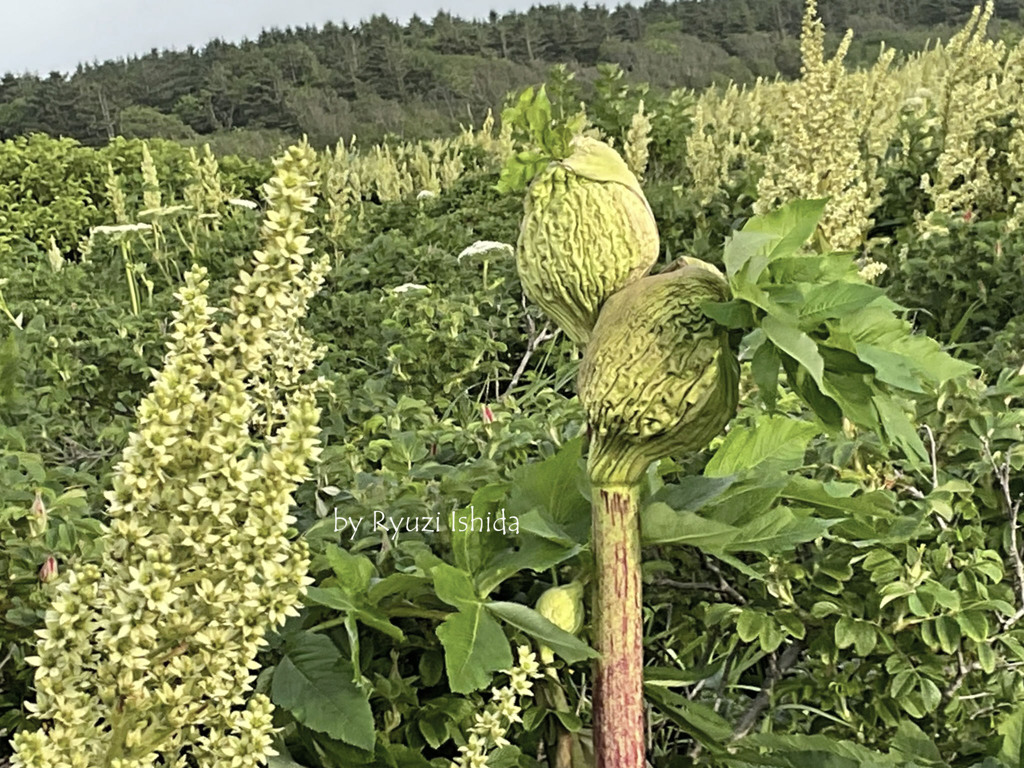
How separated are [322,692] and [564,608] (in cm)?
21

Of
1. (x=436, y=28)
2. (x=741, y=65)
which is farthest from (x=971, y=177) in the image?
(x=436, y=28)

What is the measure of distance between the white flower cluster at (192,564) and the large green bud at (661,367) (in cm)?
22

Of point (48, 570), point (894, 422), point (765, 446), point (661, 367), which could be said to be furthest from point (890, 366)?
point (48, 570)

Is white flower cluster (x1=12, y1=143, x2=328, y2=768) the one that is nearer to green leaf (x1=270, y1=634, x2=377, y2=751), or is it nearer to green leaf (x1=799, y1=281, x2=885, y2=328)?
green leaf (x1=270, y1=634, x2=377, y2=751)

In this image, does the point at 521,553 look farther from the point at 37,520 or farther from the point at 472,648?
the point at 37,520

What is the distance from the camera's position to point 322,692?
74 cm

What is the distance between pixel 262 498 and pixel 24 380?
1.90 meters

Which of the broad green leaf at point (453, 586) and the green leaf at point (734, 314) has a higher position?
the green leaf at point (734, 314)

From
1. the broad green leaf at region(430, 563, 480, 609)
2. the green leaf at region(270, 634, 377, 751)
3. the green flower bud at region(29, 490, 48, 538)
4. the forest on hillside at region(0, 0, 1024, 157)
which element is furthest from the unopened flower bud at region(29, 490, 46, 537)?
the forest on hillside at region(0, 0, 1024, 157)

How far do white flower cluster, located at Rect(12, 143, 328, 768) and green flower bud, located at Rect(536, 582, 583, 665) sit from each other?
0.68 ft

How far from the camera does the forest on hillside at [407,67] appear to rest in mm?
13172

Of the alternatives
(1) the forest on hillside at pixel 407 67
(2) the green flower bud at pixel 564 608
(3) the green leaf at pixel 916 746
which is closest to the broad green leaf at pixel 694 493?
(2) the green flower bud at pixel 564 608

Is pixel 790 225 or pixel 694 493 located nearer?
pixel 790 225

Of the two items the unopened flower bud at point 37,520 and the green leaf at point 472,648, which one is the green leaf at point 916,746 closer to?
the green leaf at point 472,648
